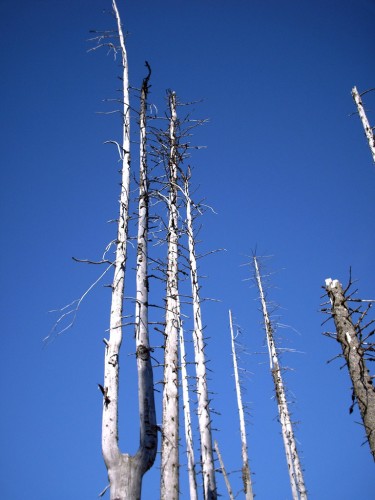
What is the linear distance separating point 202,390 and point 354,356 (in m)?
3.56

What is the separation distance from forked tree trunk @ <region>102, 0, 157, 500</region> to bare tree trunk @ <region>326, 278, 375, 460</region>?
3.77 meters

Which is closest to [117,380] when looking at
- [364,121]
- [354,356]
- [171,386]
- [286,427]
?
[171,386]

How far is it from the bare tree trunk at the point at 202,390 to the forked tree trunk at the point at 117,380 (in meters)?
3.90

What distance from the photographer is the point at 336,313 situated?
6.93 metres

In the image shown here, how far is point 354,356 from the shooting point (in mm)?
6441

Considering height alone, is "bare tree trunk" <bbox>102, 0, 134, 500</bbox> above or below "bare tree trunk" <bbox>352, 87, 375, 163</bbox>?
below

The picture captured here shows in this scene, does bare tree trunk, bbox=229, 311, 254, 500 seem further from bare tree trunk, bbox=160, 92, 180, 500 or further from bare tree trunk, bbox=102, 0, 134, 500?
bare tree trunk, bbox=102, 0, 134, 500

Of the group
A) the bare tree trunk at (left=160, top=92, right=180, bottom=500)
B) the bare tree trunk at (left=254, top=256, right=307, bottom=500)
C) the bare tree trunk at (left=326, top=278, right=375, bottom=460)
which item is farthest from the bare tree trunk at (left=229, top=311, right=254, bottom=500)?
the bare tree trunk at (left=326, top=278, right=375, bottom=460)

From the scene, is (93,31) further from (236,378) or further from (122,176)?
(236,378)

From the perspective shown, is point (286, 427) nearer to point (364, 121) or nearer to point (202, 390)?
point (202, 390)

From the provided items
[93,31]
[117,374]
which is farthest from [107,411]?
[93,31]

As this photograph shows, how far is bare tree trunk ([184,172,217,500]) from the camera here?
25.3ft

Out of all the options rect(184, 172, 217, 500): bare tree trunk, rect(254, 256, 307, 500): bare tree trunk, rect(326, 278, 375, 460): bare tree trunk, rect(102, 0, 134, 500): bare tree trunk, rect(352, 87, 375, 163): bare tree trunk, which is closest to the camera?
rect(102, 0, 134, 500): bare tree trunk

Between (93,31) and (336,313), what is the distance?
7.30 metres
